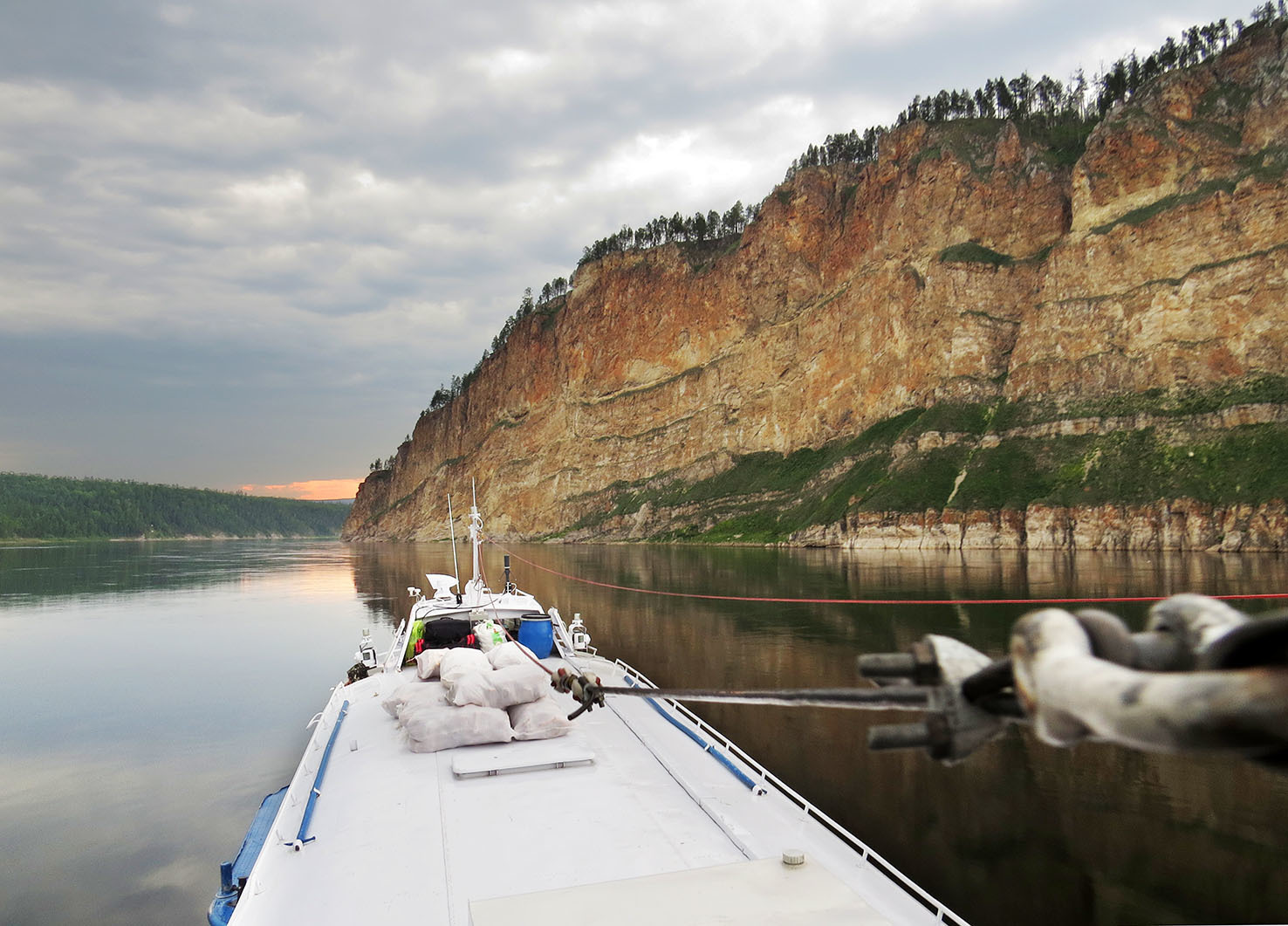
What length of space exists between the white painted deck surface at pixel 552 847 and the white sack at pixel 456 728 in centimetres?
16

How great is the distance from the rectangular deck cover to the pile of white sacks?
15.0 feet

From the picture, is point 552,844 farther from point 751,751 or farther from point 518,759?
point 751,751

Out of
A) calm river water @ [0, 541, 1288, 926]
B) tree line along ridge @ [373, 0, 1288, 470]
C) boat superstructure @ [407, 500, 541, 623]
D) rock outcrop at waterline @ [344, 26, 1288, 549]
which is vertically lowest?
calm river water @ [0, 541, 1288, 926]

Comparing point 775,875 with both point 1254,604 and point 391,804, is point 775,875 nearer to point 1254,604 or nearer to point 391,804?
point 391,804

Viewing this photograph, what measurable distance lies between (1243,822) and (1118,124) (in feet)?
272

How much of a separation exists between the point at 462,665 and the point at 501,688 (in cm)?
92

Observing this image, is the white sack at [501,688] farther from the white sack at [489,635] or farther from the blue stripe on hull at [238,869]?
the white sack at [489,635]

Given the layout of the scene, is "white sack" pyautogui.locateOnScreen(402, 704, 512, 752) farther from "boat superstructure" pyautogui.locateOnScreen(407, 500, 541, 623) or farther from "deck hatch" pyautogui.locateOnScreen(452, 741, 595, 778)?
"boat superstructure" pyautogui.locateOnScreen(407, 500, 541, 623)

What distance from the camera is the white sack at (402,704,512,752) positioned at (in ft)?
34.6

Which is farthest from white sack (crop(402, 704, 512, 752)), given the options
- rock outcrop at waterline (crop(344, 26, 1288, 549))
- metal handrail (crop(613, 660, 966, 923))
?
rock outcrop at waterline (crop(344, 26, 1288, 549))

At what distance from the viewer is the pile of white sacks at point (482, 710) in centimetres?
1062

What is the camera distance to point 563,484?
11431 cm

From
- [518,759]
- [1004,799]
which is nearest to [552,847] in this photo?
[518,759]

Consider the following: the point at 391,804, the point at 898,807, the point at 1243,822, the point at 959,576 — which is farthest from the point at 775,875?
the point at 959,576
